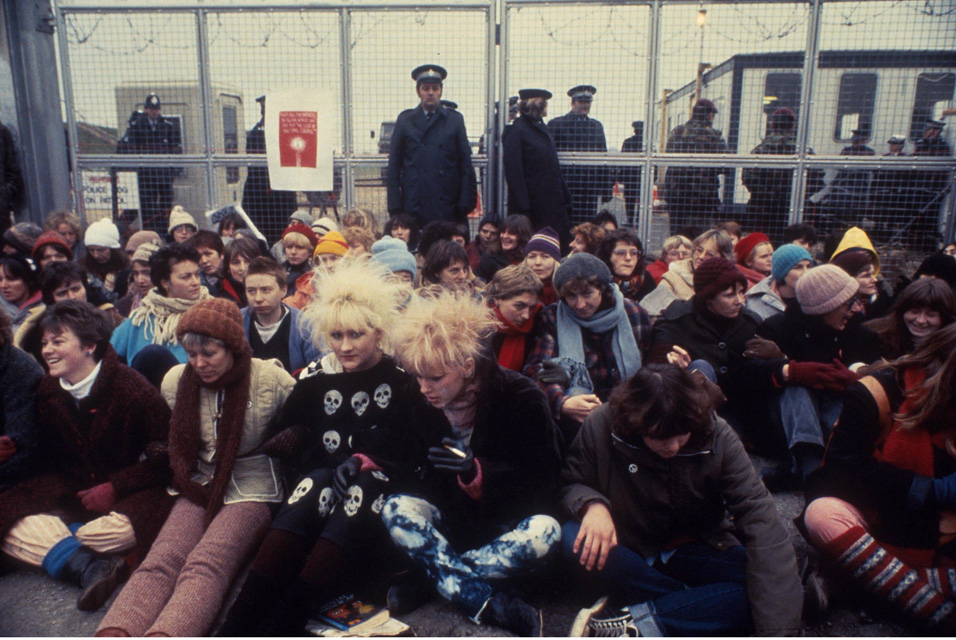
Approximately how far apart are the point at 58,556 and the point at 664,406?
2876mm

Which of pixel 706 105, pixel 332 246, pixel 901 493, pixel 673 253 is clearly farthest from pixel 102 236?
pixel 901 493

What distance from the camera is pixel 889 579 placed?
8.38 ft

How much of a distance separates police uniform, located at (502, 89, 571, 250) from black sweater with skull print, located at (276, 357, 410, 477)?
3.45 metres

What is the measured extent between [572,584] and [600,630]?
48 cm

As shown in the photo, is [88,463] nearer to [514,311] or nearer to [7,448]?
[7,448]

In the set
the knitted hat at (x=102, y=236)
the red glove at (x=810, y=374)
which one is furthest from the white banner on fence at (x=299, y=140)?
the red glove at (x=810, y=374)

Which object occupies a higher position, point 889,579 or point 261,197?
point 261,197

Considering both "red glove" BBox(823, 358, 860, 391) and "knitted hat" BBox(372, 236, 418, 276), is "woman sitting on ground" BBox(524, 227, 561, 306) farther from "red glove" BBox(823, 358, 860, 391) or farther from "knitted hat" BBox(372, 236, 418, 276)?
"red glove" BBox(823, 358, 860, 391)

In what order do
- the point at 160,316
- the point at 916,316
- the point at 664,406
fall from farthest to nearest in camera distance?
the point at 160,316, the point at 916,316, the point at 664,406

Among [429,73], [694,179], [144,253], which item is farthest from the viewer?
[694,179]

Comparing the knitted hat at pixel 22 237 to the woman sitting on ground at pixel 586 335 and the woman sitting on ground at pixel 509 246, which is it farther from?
the woman sitting on ground at pixel 586 335

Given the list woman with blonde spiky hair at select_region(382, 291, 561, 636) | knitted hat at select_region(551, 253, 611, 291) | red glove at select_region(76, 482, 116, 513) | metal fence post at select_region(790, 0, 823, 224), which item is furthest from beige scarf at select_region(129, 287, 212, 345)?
metal fence post at select_region(790, 0, 823, 224)

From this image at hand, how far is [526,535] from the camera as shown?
105 inches

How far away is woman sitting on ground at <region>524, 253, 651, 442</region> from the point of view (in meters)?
3.59
